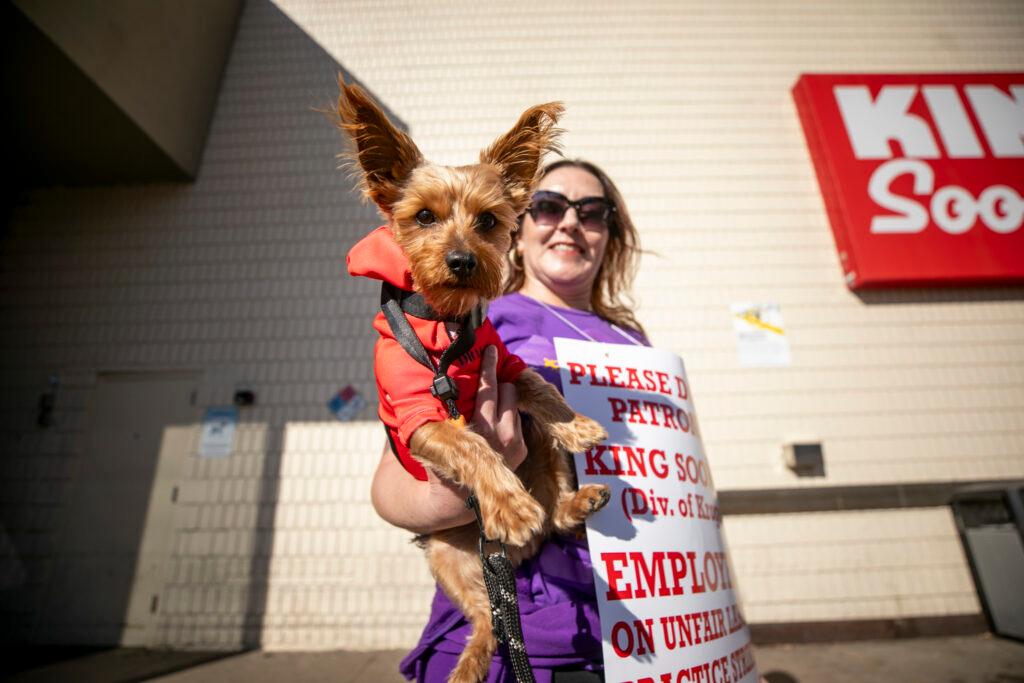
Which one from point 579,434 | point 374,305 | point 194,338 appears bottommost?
point 579,434

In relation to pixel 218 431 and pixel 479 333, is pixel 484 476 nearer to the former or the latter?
pixel 479 333

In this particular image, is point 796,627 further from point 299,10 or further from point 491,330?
point 299,10

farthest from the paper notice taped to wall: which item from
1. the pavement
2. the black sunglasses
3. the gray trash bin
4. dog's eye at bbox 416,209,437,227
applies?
dog's eye at bbox 416,209,437,227

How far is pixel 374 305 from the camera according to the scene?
5.97 metres

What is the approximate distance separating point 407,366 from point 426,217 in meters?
0.79

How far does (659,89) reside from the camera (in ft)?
21.6

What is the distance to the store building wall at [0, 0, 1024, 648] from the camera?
4988mm

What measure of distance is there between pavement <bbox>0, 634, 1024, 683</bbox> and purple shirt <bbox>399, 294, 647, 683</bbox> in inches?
135

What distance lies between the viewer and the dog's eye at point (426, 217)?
182cm

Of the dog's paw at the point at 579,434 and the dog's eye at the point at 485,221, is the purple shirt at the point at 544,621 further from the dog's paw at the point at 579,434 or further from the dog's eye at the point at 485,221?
the dog's eye at the point at 485,221

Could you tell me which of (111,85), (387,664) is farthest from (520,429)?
(111,85)

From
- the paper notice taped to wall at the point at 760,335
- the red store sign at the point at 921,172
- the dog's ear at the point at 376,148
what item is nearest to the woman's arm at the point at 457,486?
the dog's ear at the point at 376,148

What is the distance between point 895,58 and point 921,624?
7.96 m

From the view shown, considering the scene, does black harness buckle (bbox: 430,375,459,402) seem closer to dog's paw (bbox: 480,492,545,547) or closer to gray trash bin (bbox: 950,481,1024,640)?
dog's paw (bbox: 480,492,545,547)
